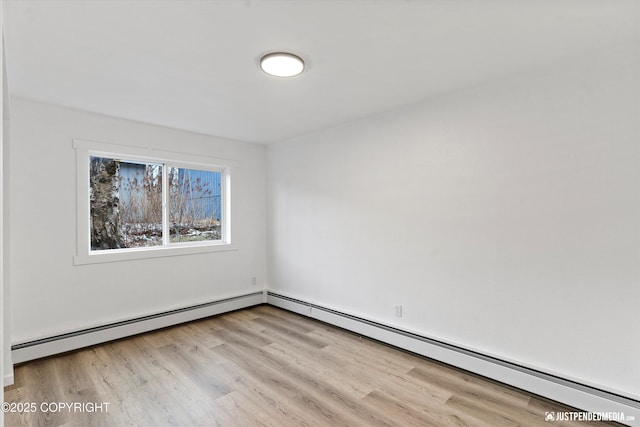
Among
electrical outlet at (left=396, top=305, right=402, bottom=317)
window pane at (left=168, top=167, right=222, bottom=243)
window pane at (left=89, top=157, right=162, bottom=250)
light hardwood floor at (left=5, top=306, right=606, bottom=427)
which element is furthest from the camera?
window pane at (left=168, top=167, right=222, bottom=243)

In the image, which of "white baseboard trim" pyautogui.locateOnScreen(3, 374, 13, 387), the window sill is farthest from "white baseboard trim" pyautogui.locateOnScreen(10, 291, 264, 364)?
the window sill

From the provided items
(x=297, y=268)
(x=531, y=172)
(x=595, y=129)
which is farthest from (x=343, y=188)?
(x=595, y=129)

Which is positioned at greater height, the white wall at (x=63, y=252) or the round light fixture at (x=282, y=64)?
the round light fixture at (x=282, y=64)

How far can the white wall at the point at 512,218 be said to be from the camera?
7.15 feet

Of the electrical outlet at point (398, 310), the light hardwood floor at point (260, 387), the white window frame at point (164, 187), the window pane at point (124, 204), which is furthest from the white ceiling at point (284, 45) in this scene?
the light hardwood floor at point (260, 387)

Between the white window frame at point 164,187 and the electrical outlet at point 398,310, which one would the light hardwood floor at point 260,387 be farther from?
the white window frame at point 164,187

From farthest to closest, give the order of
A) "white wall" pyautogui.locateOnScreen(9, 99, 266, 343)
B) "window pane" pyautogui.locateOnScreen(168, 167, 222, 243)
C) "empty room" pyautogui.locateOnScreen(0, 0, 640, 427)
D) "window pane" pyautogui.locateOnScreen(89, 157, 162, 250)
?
"window pane" pyautogui.locateOnScreen(168, 167, 222, 243)
"window pane" pyautogui.locateOnScreen(89, 157, 162, 250)
"white wall" pyautogui.locateOnScreen(9, 99, 266, 343)
"empty room" pyautogui.locateOnScreen(0, 0, 640, 427)

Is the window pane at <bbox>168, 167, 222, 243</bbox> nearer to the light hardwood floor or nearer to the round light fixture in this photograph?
the light hardwood floor

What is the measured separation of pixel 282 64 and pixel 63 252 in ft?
9.17

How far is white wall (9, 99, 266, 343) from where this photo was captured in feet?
9.84

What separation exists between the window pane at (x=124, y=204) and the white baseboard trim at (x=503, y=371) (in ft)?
7.97

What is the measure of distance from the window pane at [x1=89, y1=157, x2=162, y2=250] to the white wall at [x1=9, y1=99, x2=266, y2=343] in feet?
0.91

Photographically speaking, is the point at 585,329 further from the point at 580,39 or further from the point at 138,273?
the point at 138,273

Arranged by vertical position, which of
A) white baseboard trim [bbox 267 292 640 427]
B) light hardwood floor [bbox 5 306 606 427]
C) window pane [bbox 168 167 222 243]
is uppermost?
window pane [bbox 168 167 222 243]
